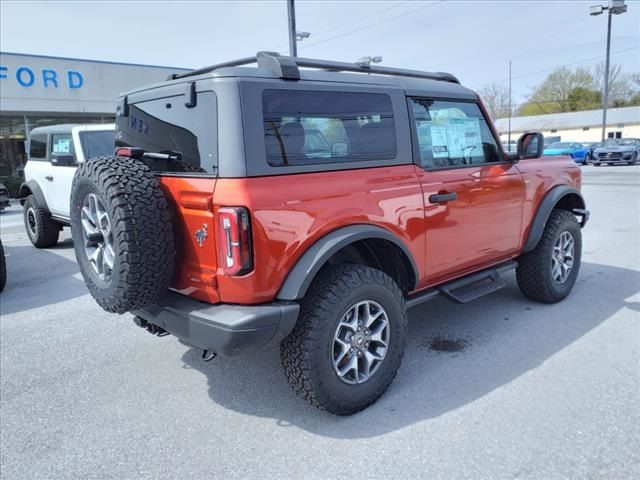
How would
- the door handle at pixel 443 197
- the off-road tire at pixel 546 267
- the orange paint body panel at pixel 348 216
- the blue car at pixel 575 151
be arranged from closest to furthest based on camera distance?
1. the orange paint body panel at pixel 348 216
2. the door handle at pixel 443 197
3. the off-road tire at pixel 546 267
4. the blue car at pixel 575 151

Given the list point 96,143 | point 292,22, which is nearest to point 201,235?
point 96,143

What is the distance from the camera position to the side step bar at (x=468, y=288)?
3707mm

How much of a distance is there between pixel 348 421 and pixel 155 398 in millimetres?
1305

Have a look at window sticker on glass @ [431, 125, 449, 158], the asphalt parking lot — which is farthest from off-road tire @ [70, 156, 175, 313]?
window sticker on glass @ [431, 125, 449, 158]

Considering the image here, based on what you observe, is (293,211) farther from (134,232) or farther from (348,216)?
(134,232)

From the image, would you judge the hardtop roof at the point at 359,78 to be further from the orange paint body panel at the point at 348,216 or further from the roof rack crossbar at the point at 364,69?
the orange paint body panel at the point at 348,216

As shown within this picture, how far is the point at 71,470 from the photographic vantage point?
2602mm

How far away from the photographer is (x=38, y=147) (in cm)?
881

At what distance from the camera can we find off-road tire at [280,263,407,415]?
2834 millimetres

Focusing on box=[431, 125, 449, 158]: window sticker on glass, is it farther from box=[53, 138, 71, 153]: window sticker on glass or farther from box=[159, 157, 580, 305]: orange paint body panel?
box=[53, 138, 71, 153]: window sticker on glass

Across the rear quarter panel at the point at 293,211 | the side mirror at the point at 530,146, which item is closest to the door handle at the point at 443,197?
the rear quarter panel at the point at 293,211

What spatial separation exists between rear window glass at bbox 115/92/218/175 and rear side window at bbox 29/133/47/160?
6034mm

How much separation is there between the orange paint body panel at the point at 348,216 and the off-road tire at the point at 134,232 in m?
0.14

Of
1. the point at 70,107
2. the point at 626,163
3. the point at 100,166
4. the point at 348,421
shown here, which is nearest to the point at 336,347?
the point at 348,421
